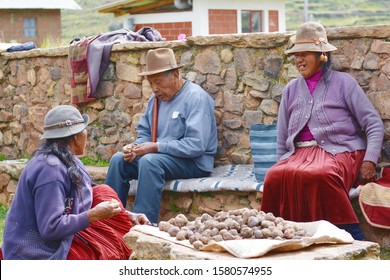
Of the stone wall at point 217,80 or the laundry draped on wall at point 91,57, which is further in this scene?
the laundry draped on wall at point 91,57

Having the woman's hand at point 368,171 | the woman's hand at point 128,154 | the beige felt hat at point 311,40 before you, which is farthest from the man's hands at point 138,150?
the woman's hand at point 368,171

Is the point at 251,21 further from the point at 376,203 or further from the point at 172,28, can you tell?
the point at 376,203

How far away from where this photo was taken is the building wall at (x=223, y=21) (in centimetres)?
2336

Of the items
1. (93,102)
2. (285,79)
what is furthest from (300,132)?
(93,102)

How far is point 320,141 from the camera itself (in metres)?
6.47

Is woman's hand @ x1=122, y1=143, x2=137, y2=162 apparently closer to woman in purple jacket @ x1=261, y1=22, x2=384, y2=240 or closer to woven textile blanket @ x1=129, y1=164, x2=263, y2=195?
woven textile blanket @ x1=129, y1=164, x2=263, y2=195

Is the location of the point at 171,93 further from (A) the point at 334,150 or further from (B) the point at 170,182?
(A) the point at 334,150

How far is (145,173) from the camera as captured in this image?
7008mm

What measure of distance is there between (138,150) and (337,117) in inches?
64.9

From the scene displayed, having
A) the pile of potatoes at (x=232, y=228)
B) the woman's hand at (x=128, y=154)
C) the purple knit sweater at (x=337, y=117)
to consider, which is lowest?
the pile of potatoes at (x=232, y=228)

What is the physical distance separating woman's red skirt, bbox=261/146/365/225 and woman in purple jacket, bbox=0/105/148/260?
4.98ft

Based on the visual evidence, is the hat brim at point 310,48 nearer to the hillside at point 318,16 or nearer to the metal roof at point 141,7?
the metal roof at point 141,7

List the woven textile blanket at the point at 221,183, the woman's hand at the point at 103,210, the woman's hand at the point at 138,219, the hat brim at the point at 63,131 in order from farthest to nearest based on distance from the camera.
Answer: the woven textile blanket at the point at 221,183, the woman's hand at the point at 138,219, the hat brim at the point at 63,131, the woman's hand at the point at 103,210

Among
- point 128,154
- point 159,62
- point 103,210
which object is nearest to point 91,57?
point 159,62
